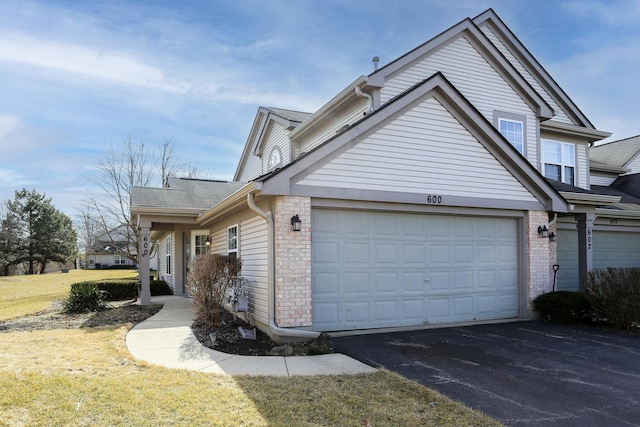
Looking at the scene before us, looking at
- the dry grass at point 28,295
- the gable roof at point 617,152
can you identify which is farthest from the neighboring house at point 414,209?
the gable roof at point 617,152

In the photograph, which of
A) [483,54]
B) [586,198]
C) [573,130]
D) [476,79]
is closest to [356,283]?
[586,198]

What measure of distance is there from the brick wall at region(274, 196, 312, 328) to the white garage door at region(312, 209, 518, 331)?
46 centimetres

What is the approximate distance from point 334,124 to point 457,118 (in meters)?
3.50

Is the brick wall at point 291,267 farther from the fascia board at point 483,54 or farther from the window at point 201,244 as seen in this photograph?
the window at point 201,244

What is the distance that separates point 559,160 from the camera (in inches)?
550

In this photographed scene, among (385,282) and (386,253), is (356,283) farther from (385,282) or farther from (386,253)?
(386,253)

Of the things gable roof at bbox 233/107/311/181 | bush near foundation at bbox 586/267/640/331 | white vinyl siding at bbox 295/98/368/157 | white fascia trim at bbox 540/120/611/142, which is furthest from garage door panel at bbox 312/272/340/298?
white fascia trim at bbox 540/120/611/142

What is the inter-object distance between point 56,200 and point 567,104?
52456mm

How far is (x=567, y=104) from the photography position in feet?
47.2

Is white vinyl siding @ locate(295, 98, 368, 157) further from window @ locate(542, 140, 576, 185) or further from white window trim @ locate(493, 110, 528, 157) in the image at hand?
window @ locate(542, 140, 576, 185)

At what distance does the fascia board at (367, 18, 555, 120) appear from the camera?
11.2 meters

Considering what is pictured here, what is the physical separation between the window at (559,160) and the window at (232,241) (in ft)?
32.3

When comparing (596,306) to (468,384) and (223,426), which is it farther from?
(223,426)

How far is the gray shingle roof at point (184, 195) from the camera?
13.9 meters
